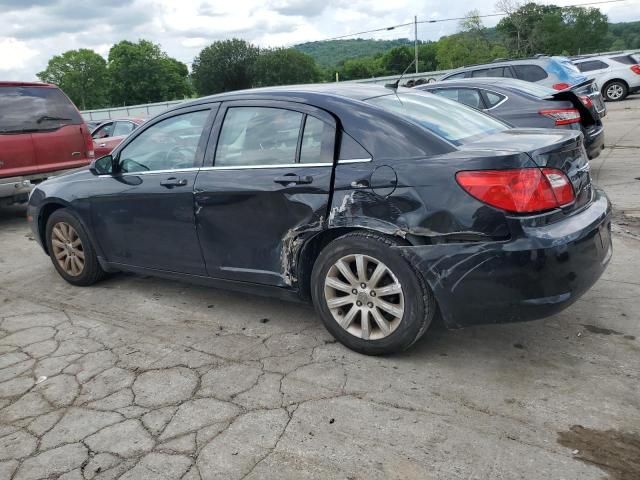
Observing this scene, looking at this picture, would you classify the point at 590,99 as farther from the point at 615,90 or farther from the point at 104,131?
the point at 615,90

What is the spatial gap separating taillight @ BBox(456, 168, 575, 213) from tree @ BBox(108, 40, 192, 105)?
100m

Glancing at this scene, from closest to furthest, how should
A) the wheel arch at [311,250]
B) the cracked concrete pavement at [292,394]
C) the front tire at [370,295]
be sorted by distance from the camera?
the cracked concrete pavement at [292,394]
the front tire at [370,295]
the wheel arch at [311,250]

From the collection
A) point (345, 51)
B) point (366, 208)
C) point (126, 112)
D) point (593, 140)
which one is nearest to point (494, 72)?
point (593, 140)

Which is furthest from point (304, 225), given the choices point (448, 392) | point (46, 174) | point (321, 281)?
point (46, 174)

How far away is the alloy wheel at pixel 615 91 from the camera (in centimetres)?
2119

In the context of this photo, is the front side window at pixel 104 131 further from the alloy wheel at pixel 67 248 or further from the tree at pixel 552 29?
the tree at pixel 552 29

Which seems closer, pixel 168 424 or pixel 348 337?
pixel 168 424

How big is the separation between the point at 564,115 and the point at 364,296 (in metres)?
5.11

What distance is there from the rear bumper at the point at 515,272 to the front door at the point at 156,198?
1731mm

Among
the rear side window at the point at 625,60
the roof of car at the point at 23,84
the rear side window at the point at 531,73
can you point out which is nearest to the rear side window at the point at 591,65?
the rear side window at the point at 625,60

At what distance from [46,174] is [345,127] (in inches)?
231

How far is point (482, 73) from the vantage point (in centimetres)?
1144

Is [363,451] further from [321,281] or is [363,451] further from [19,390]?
[19,390]

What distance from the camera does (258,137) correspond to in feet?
12.5
